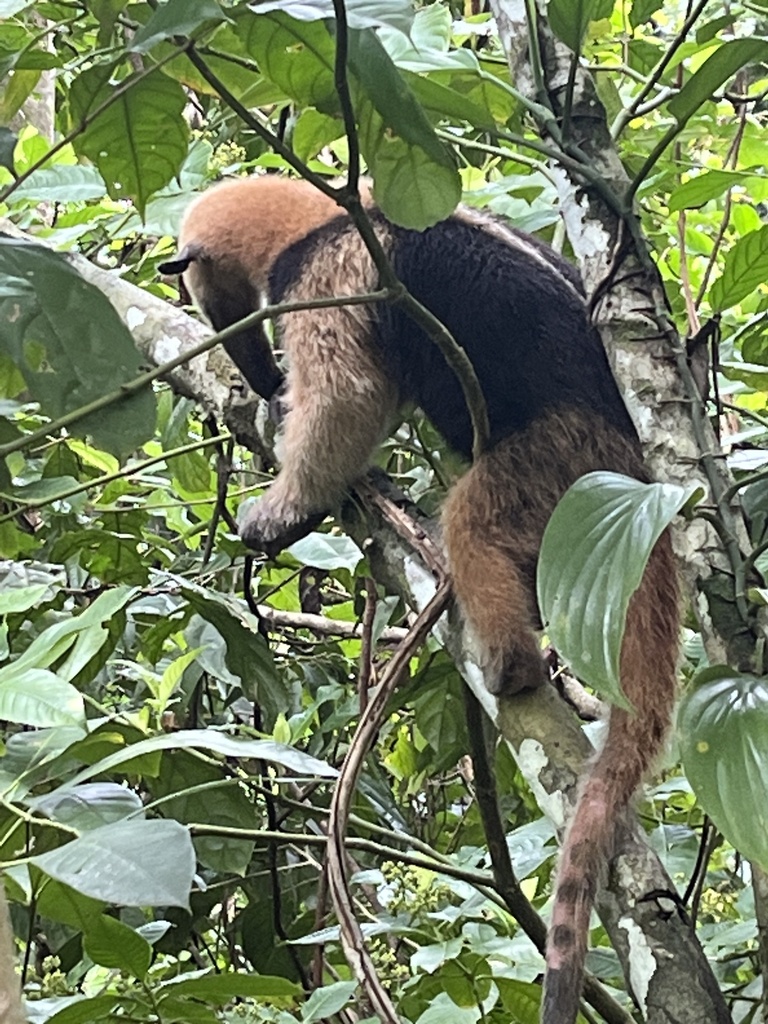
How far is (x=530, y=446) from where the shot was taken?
2.04 m

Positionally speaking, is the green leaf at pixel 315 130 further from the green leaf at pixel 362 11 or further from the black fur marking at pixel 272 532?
the black fur marking at pixel 272 532

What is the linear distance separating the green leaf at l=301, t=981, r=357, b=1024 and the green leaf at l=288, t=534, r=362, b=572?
2.98 ft

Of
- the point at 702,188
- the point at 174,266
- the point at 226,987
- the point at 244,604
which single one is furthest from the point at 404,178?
the point at 174,266

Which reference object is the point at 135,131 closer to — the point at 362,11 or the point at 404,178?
the point at 404,178

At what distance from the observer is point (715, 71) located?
4.29ft

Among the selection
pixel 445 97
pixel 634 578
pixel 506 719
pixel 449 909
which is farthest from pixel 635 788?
pixel 445 97

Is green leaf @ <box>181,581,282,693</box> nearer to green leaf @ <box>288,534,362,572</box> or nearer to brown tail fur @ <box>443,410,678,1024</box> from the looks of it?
green leaf @ <box>288,534,362,572</box>

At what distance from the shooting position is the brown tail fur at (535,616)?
1.26m

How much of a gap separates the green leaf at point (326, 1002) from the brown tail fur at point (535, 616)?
21 centimetres

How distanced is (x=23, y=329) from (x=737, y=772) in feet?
2.37

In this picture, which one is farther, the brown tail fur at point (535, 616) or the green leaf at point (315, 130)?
the green leaf at point (315, 130)

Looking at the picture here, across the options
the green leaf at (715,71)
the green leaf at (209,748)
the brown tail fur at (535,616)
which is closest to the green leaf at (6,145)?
the green leaf at (209,748)

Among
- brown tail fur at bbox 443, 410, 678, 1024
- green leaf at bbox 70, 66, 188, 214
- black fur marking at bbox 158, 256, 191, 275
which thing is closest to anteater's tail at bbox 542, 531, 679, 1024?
A: brown tail fur at bbox 443, 410, 678, 1024

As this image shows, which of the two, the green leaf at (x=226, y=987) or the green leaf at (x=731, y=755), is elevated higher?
the green leaf at (x=731, y=755)
